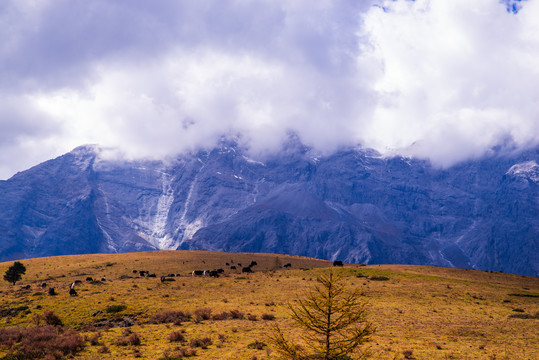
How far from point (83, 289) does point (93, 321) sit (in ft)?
49.9

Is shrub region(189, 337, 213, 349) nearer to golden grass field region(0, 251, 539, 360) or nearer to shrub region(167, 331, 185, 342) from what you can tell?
golden grass field region(0, 251, 539, 360)

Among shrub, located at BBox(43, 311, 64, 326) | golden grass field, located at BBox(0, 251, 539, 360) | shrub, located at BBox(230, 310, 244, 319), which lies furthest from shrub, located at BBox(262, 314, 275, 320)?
shrub, located at BBox(43, 311, 64, 326)

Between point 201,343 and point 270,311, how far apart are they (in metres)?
14.9

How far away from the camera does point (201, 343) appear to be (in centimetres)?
2991

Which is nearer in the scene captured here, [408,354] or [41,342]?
[408,354]

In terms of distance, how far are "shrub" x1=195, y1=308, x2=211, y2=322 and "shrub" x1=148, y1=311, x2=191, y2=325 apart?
0.92 meters

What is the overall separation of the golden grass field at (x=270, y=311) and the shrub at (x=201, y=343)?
0.51m

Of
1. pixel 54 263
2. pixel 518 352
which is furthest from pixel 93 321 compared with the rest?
pixel 54 263

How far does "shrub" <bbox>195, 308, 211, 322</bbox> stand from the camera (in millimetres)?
39572

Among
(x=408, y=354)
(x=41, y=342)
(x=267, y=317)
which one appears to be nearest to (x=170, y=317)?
(x=267, y=317)

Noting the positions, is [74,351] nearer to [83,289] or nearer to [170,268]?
[83,289]

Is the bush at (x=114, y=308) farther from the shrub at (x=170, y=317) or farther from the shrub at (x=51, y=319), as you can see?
the shrub at (x=170, y=317)

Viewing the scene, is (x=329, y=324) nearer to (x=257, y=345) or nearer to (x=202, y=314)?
(x=257, y=345)

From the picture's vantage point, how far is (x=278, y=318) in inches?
1593
